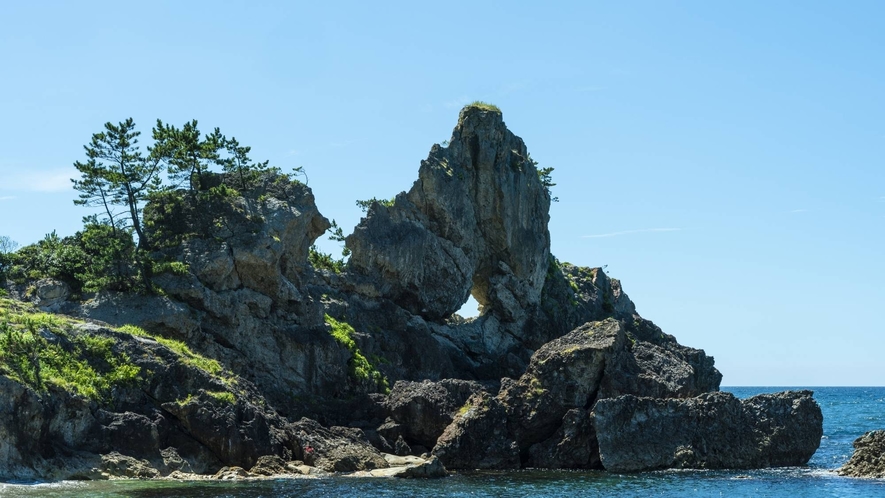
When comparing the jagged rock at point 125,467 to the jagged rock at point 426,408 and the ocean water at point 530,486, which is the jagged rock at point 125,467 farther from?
the jagged rock at point 426,408

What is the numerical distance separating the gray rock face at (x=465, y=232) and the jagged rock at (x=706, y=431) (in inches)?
908

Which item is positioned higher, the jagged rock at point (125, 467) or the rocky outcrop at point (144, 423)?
the rocky outcrop at point (144, 423)

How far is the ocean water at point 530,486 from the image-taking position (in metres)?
36.8

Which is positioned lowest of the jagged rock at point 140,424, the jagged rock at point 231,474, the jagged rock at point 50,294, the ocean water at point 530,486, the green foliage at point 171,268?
the ocean water at point 530,486

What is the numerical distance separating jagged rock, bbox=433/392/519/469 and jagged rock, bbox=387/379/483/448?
1.21 meters

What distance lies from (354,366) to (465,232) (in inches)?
685

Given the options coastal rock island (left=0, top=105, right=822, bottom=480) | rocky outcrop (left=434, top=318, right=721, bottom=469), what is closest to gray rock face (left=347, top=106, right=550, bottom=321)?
coastal rock island (left=0, top=105, right=822, bottom=480)

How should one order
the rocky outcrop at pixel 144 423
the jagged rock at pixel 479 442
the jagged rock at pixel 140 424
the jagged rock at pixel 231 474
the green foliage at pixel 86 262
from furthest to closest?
the green foliage at pixel 86 262
the jagged rock at pixel 479 442
the jagged rock at pixel 231 474
the rocky outcrop at pixel 144 423
the jagged rock at pixel 140 424

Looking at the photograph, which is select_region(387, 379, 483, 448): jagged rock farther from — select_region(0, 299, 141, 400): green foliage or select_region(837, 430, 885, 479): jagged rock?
select_region(837, 430, 885, 479): jagged rock

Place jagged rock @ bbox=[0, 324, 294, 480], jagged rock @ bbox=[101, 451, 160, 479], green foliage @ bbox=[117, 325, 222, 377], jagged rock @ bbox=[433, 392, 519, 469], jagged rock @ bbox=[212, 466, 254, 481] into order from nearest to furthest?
jagged rock @ bbox=[0, 324, 294, 480], jagged rock @ bbox=[101, 451, 160, 479], jagged rock @ bbox=[212, 466, 254, 481], green foliage @ bbox=[117, 325, 222, 377], jagged rock @ bbox=[433, 392, 519, 469]

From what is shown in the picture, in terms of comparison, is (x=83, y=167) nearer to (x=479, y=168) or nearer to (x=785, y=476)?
(x=479, y=168)

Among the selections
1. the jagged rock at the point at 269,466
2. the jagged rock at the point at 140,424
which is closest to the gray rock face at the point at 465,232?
the jagged rock at the point at 140,424

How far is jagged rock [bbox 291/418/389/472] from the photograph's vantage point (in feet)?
147

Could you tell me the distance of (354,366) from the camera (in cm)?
5888
